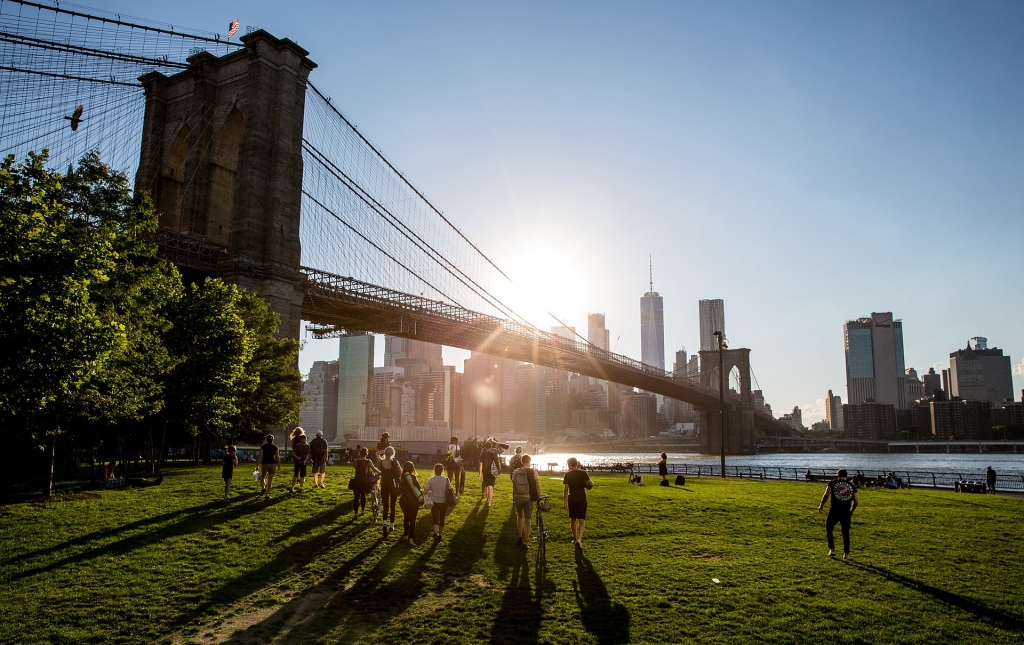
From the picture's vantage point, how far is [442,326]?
56562 mm

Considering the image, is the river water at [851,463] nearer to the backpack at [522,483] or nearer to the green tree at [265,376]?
the green tree at [265,376]

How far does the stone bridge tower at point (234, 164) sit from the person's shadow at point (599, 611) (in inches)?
1209

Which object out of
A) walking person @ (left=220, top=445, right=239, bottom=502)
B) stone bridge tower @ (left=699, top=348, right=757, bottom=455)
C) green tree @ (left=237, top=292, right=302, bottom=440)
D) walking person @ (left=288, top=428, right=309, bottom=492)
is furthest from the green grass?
stone bridge tower @ (left=699, top=348, right=757, bottom=455)

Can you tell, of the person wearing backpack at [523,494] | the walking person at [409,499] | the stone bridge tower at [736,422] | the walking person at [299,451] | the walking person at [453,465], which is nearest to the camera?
the person wearing backpack at [523,494]

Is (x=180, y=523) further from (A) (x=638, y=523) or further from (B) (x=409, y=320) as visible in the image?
(B) (x=409, y=320)

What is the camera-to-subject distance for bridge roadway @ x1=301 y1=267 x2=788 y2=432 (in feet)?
153

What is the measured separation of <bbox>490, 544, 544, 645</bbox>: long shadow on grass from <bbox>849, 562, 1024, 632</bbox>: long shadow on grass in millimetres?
5733

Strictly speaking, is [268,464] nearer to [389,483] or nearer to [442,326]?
A: [389,483]

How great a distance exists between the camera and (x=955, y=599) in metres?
9.77

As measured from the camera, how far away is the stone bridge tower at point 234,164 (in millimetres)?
37625

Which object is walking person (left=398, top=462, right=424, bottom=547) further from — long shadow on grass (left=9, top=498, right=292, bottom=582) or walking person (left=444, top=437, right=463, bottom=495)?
long shadow on grass (left=9, top=498, right=292, bottom=582)

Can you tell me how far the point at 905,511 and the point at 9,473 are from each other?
93.4ft

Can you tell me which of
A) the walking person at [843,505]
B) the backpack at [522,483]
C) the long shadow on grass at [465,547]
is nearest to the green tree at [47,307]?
the long shadow on grass at [465,547]

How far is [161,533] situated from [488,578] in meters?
6.89
